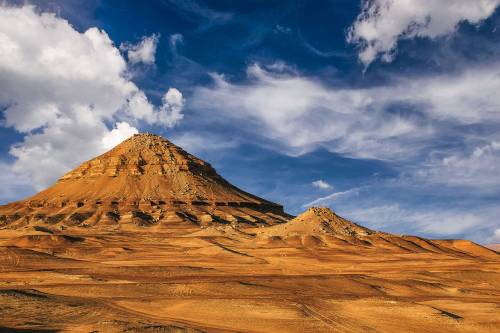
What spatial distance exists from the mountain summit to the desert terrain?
3.41 meters

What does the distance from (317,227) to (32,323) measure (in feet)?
212

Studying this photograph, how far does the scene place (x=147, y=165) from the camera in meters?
136

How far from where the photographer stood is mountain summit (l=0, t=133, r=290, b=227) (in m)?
105

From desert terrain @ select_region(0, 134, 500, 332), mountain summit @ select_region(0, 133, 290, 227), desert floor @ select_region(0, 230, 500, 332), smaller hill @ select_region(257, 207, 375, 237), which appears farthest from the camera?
mountain summit @ select_region(0, 133, 290, 227)

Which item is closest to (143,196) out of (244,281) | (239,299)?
(244,281)

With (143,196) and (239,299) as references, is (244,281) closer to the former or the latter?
(239,299)

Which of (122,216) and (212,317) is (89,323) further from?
(122,216)

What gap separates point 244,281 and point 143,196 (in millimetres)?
94469

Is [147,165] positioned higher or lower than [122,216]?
higher

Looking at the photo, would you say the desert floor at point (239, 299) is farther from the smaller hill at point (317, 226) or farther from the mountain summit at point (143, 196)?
the mountain summit at point (143, 196)

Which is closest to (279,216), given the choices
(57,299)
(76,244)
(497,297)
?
(76,244)

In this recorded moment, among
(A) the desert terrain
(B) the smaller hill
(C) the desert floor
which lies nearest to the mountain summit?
(A) the desert terrain

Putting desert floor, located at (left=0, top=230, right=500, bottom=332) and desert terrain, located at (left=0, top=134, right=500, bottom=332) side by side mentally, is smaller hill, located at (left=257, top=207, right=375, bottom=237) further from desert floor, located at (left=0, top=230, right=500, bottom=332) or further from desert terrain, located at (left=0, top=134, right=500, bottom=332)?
desert floor, located at (left=0, top=230, right=500, bottom=332)

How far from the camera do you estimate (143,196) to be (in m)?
119
